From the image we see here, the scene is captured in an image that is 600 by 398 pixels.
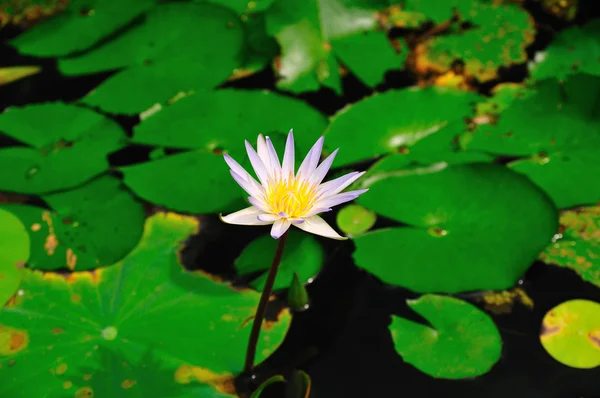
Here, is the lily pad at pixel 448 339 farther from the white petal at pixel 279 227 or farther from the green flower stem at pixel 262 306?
the white petal at pixel 279 227

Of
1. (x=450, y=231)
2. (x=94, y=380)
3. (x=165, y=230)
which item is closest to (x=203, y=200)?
(x=165, y=230)

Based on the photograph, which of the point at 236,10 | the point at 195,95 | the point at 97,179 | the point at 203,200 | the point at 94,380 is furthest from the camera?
the point at 236,10

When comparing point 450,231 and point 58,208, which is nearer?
point 450,231

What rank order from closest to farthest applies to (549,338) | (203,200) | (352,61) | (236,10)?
(549,338) → (203,200) → (352,61) → (236,10)

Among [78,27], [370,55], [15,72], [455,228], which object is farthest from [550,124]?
[15,72]

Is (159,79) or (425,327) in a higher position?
(159,79)

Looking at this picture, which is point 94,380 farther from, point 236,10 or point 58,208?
point 236,10

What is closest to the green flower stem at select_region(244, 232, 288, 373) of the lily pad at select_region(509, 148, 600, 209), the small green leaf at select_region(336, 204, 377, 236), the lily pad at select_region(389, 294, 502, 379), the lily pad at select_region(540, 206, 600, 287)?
the lily pad at select_region(389, 294, 502, 379)
